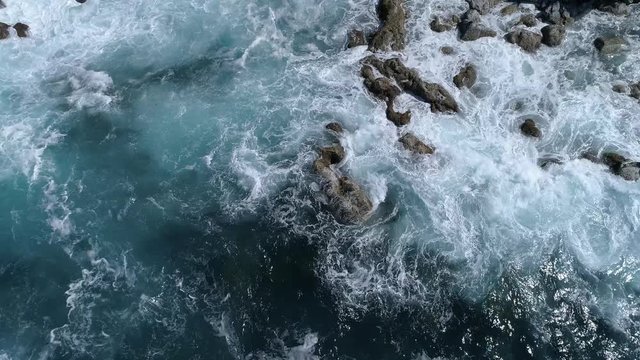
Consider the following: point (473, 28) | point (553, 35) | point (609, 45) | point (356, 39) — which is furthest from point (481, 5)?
point (356, 39)

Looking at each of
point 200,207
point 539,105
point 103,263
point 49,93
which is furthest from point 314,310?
point 49,93

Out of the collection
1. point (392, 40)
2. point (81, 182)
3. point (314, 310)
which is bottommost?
point (314, 310)

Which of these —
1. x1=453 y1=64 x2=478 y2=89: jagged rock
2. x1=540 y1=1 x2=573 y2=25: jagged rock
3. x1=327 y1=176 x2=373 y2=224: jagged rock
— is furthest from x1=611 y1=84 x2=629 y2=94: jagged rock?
x1=327 y1=176 x2=373 y2=224: jagged rock

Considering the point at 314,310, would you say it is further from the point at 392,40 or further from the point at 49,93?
the point at 49,93

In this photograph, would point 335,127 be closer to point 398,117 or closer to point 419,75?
point 398,117

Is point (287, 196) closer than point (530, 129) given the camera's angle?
Yes

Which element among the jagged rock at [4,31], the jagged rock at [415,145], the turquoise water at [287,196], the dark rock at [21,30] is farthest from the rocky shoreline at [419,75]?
the jagged rock at [4,31]
